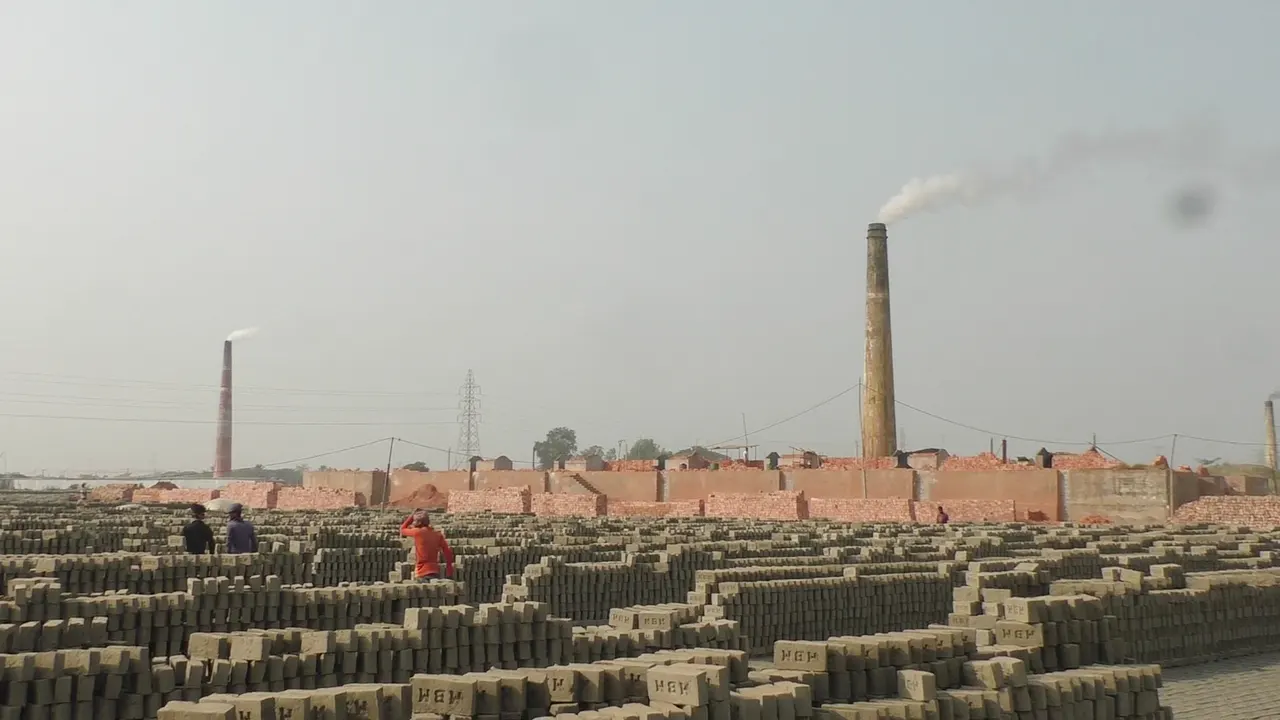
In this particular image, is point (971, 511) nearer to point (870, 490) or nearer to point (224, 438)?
point (870, 490)

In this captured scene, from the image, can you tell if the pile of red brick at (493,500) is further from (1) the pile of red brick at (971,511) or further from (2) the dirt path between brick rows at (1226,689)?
(2) the dirt path between brick rows at (1226,689)

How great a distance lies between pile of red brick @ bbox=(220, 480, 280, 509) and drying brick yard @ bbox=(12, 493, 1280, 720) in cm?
3271

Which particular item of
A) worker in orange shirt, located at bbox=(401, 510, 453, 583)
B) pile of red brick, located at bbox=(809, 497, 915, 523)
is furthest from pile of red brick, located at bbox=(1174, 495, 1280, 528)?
worker in orange shirt, located at bbox=(401, 510, 453, 583)

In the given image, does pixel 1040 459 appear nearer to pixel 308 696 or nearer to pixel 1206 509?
pixel 1206 509

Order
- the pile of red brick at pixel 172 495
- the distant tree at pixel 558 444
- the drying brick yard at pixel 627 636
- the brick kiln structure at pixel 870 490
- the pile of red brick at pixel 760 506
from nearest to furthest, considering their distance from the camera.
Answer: the drying brick yard at pixel 627 636 → the brick kiln structure at pixel 870 490 → the pile of red brick at pixel 760 506 → the pile of red brick at pixel 172 495 → the distant tree at pixel 558 444

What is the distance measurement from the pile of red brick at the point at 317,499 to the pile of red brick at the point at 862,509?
20.9m

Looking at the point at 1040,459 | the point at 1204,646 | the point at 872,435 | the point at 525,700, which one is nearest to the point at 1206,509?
the point at 1040,459

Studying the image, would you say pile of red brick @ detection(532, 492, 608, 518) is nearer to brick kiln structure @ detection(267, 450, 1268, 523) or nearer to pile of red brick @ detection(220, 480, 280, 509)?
brick kiln structure @ detection(267, 450, 1268, 523)

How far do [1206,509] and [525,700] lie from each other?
28.1 m

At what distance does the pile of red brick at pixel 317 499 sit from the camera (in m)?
48.2

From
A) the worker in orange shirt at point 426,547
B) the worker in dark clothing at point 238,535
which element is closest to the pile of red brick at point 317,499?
the worker in dark clothing at point 238,535

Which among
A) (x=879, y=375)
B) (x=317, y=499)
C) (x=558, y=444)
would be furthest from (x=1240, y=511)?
(x=558, y=444)

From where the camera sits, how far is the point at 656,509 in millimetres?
40469

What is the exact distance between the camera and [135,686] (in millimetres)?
7699
